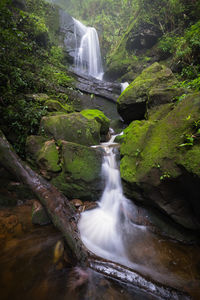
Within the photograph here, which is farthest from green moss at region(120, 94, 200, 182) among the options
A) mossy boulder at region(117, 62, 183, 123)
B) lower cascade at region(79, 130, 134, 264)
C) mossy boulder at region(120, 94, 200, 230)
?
mossy boulder at region(117, 62, 183, 123)

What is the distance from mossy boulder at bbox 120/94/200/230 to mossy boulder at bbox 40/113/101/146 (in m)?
2.04

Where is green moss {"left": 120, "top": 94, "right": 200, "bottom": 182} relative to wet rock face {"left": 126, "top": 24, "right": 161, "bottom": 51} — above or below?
below

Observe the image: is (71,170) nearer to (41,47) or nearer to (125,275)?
(125,275)

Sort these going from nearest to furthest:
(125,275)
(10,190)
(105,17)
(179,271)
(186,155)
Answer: (125,275) → (179,271) → (186,155) → (10,190) → (105,17)

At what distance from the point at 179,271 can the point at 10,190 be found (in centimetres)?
391

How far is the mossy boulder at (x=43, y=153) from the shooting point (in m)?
3.81

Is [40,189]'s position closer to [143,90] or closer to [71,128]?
[71,128]

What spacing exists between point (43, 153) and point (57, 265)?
2.65m

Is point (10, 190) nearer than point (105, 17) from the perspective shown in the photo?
Yes

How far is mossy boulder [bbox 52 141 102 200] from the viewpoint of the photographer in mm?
3777

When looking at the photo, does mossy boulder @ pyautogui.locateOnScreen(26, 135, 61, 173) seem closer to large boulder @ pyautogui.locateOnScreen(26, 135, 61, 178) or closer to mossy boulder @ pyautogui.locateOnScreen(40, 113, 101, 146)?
large boulder @ pyautogui.locateOnScreen(26, 135, 61, 178)

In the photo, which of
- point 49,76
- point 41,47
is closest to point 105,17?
point 41,47

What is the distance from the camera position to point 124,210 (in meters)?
3.65

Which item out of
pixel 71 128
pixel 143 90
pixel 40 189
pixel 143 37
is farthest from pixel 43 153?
pixel 143 37
